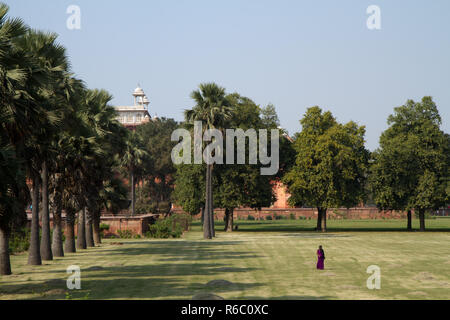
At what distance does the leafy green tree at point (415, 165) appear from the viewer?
2926 inches

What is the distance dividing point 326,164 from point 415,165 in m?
11.3

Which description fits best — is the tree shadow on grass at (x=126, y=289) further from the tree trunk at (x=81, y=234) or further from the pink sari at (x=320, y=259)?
the tree trunk at (x=81, y=234)

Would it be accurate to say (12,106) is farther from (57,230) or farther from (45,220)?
(57,230)

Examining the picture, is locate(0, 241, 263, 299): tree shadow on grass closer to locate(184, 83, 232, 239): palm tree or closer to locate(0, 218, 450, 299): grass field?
locate(0, 218, 450, 299): grass field

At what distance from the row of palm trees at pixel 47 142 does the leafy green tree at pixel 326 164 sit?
28.5m

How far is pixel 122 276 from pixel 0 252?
5749mm

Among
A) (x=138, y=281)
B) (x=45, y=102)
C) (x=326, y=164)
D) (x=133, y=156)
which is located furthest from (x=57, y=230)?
(x=133, y=156)

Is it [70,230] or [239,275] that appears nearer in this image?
[239,275]

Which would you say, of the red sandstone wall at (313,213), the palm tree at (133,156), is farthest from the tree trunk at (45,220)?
the red sandstone wall at (313,213)

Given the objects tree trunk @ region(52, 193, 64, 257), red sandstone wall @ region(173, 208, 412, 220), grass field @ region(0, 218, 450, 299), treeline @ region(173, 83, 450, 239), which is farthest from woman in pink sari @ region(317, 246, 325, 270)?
red sandstone wall @ region(173, 208, 412, 220)

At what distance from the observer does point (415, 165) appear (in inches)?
2985

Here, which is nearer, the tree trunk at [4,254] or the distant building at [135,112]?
the tree trunk at [4,254]

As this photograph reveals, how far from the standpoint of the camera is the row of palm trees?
21.7 metres
